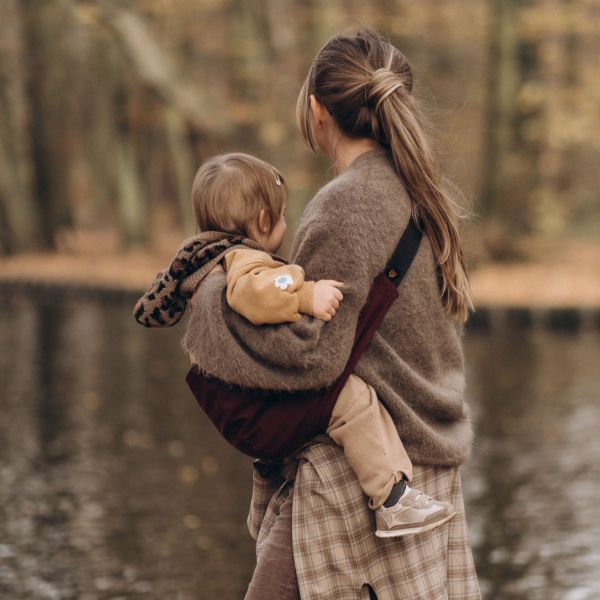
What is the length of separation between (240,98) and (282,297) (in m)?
23.6

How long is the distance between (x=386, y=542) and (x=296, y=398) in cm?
44

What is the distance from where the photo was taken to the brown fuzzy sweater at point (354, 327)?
3115mm

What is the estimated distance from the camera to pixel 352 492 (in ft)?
10.7

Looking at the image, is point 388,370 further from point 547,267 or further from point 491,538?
point 547,267

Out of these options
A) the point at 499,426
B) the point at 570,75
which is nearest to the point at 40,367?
the point at 499,426

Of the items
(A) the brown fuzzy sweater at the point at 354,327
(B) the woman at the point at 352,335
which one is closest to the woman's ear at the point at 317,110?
(B) the woman at the point at 352,335

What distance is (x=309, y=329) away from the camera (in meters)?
3.10

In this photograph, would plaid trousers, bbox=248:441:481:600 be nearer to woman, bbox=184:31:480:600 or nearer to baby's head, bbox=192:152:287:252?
woman, bbox=184:31:480:600

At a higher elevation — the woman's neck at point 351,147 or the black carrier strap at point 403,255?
the woman's neck at point 351,147

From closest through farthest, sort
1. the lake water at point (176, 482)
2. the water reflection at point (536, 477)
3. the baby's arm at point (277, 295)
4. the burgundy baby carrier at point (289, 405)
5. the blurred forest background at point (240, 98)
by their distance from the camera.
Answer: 1. the baby's arm at point (277, 295)
2. the burgundy baby carrier at point (289, 405)
3. the lake water at point (176, 482)
4. the water reflection at point (536, 477)
5. the blurred forest background at point (240, 98)

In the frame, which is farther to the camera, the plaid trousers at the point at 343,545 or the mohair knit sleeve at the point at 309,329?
the plaid trousers at the point at 343,545

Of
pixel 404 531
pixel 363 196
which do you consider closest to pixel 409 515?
pixel 404 531

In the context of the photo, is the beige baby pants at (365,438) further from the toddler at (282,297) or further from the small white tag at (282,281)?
the small white tag at (282,281)

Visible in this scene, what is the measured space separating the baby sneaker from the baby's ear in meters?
0.74
